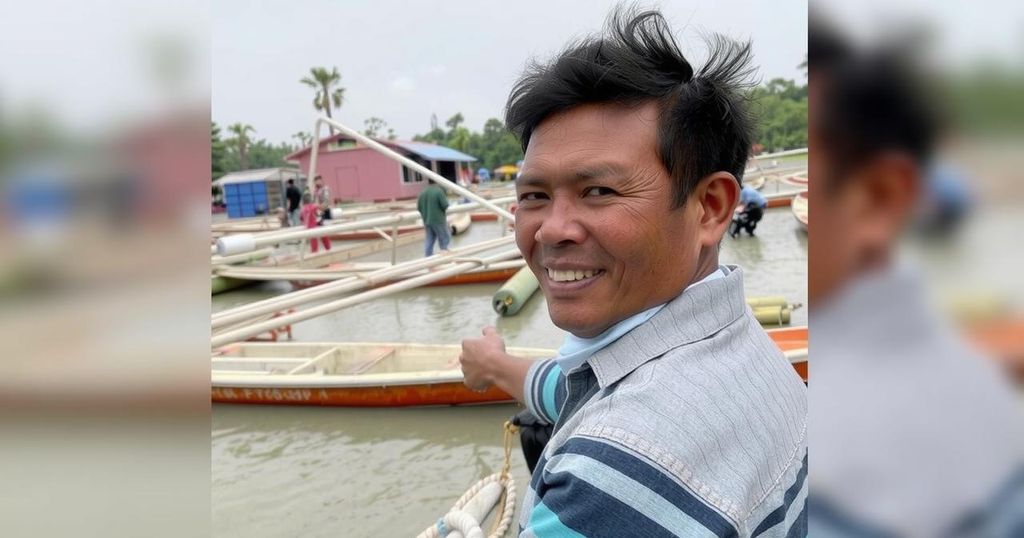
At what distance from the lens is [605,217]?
1.08 metres

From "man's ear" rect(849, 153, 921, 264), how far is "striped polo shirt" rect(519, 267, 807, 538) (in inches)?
21.0

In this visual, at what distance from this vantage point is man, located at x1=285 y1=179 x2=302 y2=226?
1523cm

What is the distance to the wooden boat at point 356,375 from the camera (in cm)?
516

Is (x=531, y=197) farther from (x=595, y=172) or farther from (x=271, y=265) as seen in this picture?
(x=271, y=265)

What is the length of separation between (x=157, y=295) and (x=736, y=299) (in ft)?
2.79

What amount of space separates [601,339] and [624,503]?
317mm

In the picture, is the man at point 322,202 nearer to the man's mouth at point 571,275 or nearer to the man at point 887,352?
the man's mouth at point 571,275

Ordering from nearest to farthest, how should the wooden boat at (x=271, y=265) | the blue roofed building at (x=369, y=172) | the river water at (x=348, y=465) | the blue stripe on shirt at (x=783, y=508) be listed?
1. the blue stripe on shirt at (x=783, y=508)
2. the river water at (x=348, y=465)
3. the wooden boat at (x=271, y=265)
4. the blue roofed building at (x=369, y=172)

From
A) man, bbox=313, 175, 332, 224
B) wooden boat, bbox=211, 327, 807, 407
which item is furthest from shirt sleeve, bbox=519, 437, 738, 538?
man, bbox=313, 175, 332, 224

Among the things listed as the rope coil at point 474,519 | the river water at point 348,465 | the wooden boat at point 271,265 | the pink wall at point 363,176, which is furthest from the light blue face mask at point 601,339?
the pink wall at point 363,176

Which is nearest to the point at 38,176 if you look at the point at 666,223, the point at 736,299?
the point at 666,223

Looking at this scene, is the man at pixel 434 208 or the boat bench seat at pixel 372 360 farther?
the man at pixel 434 208

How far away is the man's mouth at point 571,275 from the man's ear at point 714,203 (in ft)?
0.63

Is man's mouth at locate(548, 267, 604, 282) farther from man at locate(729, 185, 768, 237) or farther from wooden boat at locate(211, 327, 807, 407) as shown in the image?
man at locate(729, 185, 768, 237)
